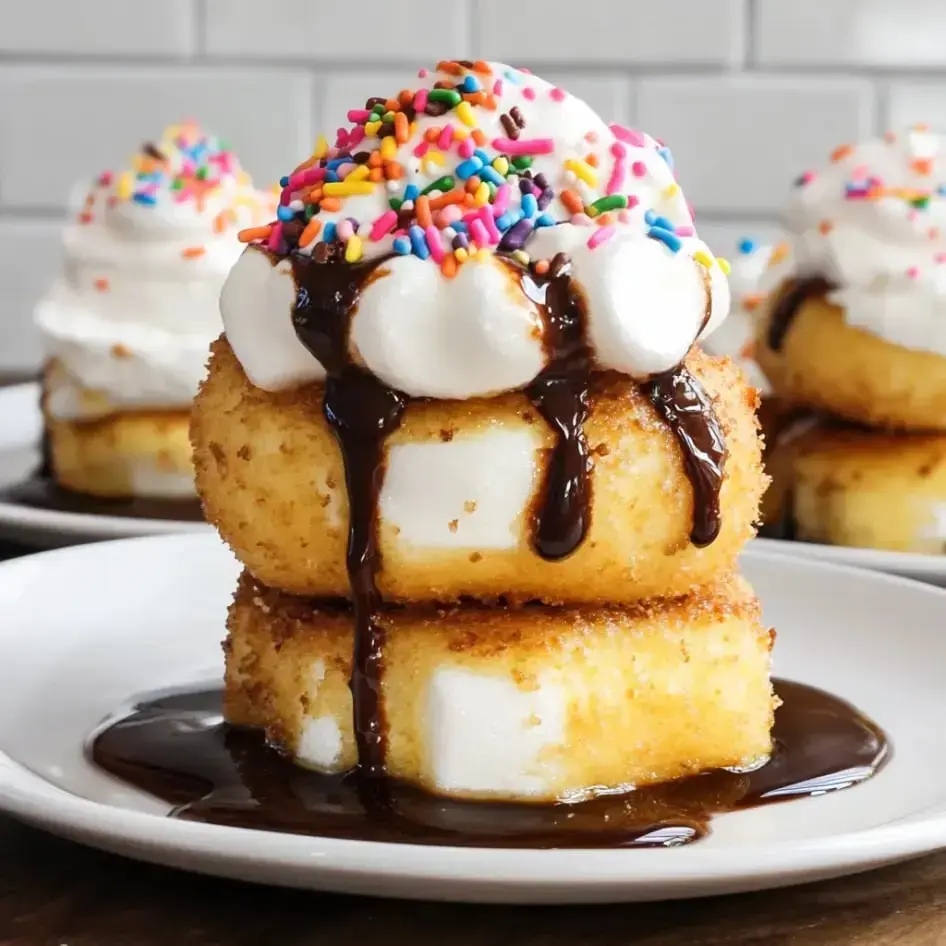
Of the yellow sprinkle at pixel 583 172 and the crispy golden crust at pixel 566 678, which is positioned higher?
the yellow sprinkle at pixel 583 172

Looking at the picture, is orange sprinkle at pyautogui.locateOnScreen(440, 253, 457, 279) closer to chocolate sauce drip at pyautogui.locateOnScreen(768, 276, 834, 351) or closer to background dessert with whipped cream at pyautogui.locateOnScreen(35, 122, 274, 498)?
chocolate sauce drip at pyautogui.locateOnScreen(768, 276, 834, 351)

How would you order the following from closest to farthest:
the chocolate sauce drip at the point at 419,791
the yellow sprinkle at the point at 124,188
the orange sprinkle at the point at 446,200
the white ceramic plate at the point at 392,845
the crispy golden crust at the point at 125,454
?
1. the white ceramic plate at the point at 392,845
2. the chocolate sauce drip at the point at 419,791
3. the orange sprinkle at the point at 446,200
4. the crispy golden crust at the point at 125,454
5. the yellow sprinkle at the point at 124,188

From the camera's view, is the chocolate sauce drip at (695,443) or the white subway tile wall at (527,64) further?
the white subway tile wall at (527,64)

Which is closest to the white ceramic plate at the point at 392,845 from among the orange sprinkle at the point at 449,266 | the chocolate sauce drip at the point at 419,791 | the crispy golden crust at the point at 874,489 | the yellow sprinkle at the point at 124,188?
the chocolate sauce drip at the point at 419,791

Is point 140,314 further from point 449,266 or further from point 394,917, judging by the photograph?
point 394,917

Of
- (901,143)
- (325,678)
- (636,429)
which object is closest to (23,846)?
(325,678)

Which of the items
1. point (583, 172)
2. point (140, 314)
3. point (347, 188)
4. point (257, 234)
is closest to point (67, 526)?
point (140, 314)

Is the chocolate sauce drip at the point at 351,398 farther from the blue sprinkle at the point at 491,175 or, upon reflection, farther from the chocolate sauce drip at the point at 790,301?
the chocolate sauce drip at the point at 790,301
